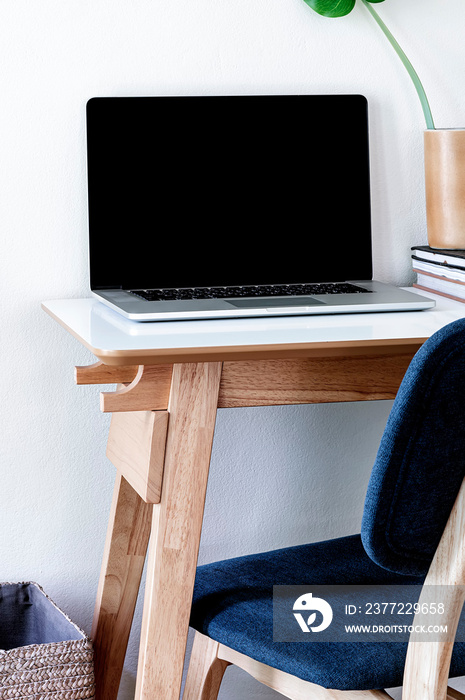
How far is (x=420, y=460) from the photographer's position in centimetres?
A: 75

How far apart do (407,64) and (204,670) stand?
38.4 inches

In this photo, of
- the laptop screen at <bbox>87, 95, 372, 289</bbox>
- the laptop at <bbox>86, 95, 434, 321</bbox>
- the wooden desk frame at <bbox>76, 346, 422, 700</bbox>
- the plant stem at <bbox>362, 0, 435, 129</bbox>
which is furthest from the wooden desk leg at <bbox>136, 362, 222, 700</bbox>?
the plant stem at <bbox>362, 0, 435, 129</bbox>

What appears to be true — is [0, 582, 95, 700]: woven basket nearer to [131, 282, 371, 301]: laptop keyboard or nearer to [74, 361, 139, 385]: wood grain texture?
[74, 361, 139, 385]: wood grain texture

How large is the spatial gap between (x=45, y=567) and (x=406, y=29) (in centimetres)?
105

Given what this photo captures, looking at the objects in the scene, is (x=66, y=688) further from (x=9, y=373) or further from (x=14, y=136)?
(x=14, y=136)

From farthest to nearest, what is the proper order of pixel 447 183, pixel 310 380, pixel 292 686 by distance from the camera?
1. pixel 447 183
2. pixel 310 380
3. pixel 292 686

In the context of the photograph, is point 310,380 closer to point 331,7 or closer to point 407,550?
point 407,550

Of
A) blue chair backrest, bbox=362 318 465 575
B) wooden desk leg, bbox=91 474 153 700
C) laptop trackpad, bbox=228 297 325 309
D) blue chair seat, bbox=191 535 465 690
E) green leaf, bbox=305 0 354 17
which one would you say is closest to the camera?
blue chair backrest, bbox=362 318 465 575

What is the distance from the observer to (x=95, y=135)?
1.24 metres

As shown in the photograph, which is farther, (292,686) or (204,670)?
(204,670)

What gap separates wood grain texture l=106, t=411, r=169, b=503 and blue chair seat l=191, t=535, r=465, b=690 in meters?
0.15

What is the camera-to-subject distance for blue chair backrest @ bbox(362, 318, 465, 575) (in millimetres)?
726

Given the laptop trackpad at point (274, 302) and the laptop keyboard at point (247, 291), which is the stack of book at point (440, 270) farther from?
the laptop trackpad at point (274, 302)

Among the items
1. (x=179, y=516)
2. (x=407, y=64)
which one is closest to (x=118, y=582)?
(x=179, y=516)
